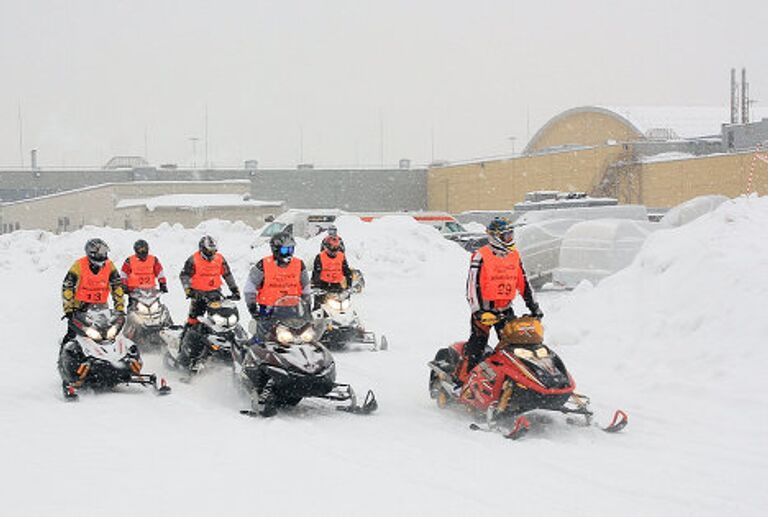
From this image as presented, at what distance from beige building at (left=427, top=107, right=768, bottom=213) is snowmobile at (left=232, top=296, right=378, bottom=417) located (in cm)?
3149

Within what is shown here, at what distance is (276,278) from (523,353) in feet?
11.4

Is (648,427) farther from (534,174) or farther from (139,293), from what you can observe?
(534,174)

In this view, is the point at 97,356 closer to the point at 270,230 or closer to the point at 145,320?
the point at 145,320

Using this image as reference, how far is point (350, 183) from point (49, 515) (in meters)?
63.4

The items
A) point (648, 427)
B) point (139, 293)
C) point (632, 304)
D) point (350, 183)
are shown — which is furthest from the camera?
point (350, 183)

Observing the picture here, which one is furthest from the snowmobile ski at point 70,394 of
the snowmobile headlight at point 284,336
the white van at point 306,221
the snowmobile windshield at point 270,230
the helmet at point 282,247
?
the white van at point 306,221

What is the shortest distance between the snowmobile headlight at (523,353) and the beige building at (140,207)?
46.1 metres

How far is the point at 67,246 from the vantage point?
31.5 metres

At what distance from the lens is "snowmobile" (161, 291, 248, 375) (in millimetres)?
13375

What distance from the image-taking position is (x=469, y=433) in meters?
9.84

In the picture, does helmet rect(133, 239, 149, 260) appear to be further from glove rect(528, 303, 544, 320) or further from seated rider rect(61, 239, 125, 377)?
glove rect(528, 303, 544, 320)

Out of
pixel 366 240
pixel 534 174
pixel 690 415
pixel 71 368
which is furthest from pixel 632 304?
pixel 534 174

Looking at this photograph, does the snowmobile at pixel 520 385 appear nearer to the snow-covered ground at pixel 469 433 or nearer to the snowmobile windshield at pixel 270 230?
the snow-covered ground at pixel 469 433

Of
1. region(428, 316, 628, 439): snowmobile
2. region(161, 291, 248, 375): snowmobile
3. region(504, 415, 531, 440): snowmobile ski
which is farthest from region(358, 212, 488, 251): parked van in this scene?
region(504, 415, 531, 440): snowmobile ski
